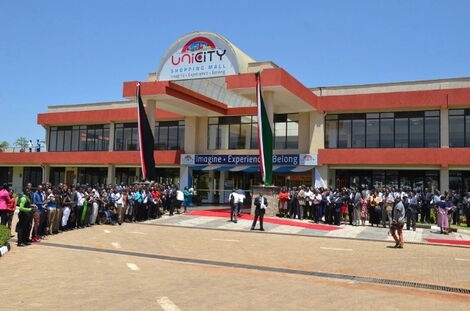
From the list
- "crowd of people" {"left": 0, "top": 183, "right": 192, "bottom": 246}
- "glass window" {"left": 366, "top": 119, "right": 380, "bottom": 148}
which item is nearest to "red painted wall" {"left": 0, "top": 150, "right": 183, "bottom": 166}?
"crowd of people" {"left": 0, "top": 183, "right": 192, "bottom": 246}

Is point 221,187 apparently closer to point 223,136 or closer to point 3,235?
point 223,136

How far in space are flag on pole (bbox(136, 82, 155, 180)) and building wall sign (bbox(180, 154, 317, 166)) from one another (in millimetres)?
5571

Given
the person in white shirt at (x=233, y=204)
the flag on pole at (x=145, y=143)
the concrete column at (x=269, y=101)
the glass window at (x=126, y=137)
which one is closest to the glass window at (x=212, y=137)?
the glass window at (x=126, y=137)

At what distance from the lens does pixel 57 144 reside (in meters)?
43.0

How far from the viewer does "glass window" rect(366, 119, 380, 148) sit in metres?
30.2

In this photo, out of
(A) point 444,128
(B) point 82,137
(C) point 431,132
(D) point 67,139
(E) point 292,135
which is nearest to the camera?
(A) point 444,128

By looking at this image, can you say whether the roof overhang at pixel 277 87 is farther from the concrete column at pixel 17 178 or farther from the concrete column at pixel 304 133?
the concrete column at pixel 17 178

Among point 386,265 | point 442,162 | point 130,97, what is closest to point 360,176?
point 442,162

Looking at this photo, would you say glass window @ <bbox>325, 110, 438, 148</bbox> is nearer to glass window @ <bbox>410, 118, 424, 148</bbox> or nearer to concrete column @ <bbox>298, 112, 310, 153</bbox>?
glass window @ <bbox>410, 118, 424, 148</bbox>

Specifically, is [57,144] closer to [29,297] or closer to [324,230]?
[324,230]

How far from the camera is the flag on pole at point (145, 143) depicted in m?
28.2

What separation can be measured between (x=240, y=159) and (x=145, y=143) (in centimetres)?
707

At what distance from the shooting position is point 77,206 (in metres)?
18.2

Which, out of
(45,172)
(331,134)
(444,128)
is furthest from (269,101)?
(45,172)
